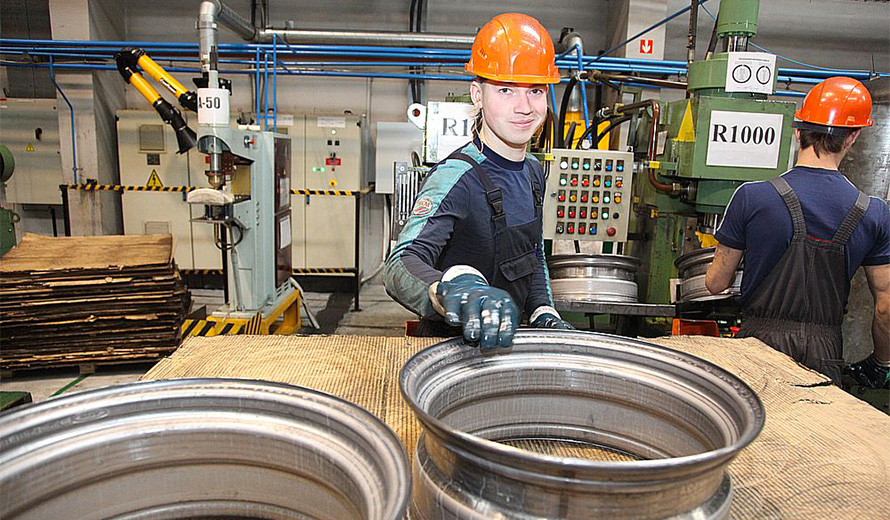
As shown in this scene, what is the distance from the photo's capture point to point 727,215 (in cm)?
215

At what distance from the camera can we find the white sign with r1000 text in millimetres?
2762

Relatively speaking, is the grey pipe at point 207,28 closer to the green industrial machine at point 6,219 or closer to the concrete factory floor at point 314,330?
the concrete factory floor at point 314,330

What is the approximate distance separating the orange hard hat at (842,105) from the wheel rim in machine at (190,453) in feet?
6.81

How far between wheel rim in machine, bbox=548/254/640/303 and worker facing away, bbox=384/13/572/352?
4.21ft

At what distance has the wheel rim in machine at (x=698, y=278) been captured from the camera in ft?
8.32

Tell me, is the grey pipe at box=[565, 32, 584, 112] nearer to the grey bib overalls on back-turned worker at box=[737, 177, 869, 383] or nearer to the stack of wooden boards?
the grey bib overalls on back-turned worker at box=[737, 177, 869, 383]

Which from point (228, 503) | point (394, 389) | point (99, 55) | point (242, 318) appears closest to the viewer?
point (228, 503)

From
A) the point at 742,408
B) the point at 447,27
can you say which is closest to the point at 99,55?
the point at 447,27

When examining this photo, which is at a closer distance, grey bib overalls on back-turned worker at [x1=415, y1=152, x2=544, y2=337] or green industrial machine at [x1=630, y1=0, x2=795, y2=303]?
grey bib overalls on back-turned worker at [x1=415, y1=152, x2=544, y2=337]

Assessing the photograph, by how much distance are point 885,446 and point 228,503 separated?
105 centimetres

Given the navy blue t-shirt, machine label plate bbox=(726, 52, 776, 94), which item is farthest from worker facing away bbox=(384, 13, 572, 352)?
machine label plate bbox=(726, 52, 776, 94)

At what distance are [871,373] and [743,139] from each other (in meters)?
1.22

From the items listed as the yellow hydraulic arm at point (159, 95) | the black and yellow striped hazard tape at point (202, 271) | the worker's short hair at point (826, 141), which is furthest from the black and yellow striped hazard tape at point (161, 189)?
the worker's short hair at point (826, 141)

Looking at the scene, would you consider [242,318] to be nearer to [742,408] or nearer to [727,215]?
[727,215]
